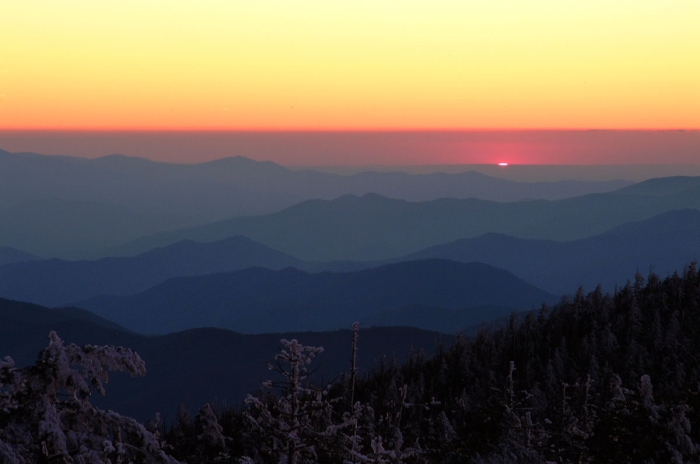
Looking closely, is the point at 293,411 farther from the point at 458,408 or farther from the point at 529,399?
the point at 458,408

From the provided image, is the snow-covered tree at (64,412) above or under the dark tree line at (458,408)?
above

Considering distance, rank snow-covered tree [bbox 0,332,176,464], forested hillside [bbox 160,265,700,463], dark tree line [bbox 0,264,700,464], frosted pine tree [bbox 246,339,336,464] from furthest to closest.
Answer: forested hillside [bbox 160,265,700,463] < frosted pine tree [bbox 246,339,336,464] < dark tree line [bbox 0,264,700,464] < snow-covered tree [bbox 0,332,176,464]

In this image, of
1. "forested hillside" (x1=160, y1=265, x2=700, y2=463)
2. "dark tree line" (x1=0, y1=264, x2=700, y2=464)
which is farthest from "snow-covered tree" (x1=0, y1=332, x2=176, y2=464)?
"forested hillside" (x1=160, y1=265, x2=700, y2=463)

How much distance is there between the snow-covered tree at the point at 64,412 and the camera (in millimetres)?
10312

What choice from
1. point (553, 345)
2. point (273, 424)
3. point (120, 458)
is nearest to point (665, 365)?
point (553, 345)

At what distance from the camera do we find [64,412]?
11055 millimetres

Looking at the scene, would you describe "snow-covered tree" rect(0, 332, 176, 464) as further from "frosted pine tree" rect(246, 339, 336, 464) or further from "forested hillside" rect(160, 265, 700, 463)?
"frosted pine tree" rect(246, 339, 336, 464)

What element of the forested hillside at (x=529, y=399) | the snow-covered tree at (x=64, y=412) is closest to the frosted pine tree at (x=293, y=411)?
the forested hillside at (x=529, y=399)

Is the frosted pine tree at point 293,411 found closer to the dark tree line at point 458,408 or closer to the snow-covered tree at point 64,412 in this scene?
the dark tree line at point 458,408

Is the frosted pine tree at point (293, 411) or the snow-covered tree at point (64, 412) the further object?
the frosted pine tree at point (293, 411)

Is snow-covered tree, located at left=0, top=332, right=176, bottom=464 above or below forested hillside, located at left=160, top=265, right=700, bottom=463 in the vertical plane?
above

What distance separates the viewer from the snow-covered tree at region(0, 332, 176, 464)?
1031 cm

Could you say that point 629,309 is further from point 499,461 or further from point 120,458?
point 120,458

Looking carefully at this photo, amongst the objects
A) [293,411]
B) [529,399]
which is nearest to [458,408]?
[529,399]
